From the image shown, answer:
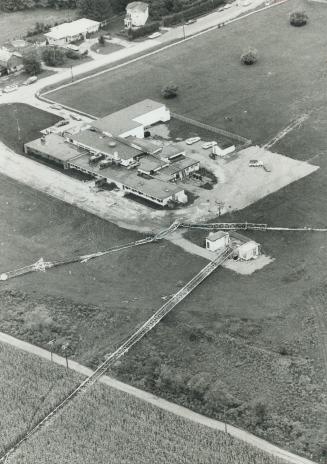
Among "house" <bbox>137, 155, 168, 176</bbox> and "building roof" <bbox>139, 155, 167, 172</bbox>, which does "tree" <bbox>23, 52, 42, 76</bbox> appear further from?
"house" <bbox>137, 155, 168, 176</bbox>

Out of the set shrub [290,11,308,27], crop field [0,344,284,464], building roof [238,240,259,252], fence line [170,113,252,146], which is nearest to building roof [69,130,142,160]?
fence line [170,113,252,146]

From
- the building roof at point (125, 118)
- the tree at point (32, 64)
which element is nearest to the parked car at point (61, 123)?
the building roof at point (125, 118)

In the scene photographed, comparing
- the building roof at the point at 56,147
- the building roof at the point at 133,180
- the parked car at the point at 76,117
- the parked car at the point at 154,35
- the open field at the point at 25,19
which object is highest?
the open field at the point at 25,19

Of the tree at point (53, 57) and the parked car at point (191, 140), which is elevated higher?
the tree at point (53, 57)

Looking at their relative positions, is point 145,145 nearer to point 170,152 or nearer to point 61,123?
point 170,152

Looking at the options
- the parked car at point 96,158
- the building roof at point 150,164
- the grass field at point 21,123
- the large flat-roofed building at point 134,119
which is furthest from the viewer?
the grass field at point 21,123

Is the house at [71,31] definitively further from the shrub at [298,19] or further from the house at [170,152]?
the house at [170,152]

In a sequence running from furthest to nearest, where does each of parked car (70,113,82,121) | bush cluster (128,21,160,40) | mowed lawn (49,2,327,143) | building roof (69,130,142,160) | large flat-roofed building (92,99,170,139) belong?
bush cluster (128,21,160,40) < parked car (70,113,82,121) < mowed lawn (49,2,327,143) < large flat-roofed building (92,99,170,139) < building roof (69,130,142,160)
